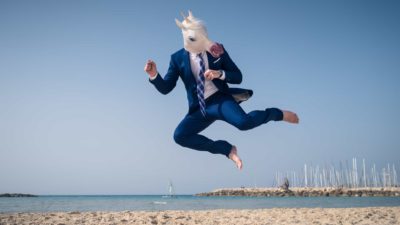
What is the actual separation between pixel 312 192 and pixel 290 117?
284 feet

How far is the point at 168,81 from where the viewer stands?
16.3ft

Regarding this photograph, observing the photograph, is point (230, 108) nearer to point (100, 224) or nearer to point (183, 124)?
point (183, 124)

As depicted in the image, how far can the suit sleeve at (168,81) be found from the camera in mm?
4844

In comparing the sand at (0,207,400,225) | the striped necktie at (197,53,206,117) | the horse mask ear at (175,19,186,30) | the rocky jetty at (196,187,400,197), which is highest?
the horse mask ear at (175,19,186,30)

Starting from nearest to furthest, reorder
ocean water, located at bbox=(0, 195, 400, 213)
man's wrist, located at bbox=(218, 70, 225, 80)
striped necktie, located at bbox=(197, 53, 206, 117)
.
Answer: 1. man's wrist, located at bbox=(218, 70, 225, 80)
2. striped necktie, located at bbox=(197, 53, 206, 117)
3. ocean water, located at bbox=(0, 195, 400, 213)

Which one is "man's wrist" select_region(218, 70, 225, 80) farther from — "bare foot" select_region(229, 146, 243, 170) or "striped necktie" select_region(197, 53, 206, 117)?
"bare foot" select_region(229, 146, 243, 170)

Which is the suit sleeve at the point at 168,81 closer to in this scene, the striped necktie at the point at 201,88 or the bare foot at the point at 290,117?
the striped necktie at the point at 201,88

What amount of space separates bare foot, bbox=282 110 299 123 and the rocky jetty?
81.1 metres

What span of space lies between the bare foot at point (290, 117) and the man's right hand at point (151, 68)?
5.78ft

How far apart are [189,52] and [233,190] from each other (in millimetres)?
109347

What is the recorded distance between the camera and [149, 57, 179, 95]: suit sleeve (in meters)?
4.84

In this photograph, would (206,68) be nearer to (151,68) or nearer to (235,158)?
(151,68)

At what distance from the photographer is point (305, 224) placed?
926 cm

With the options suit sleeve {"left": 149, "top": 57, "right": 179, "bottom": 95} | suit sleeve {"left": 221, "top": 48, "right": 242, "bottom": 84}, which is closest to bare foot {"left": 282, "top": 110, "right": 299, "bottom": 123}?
suit sleeve {"left": 221, "top": 48, "right": 242, "bottom": 84}
